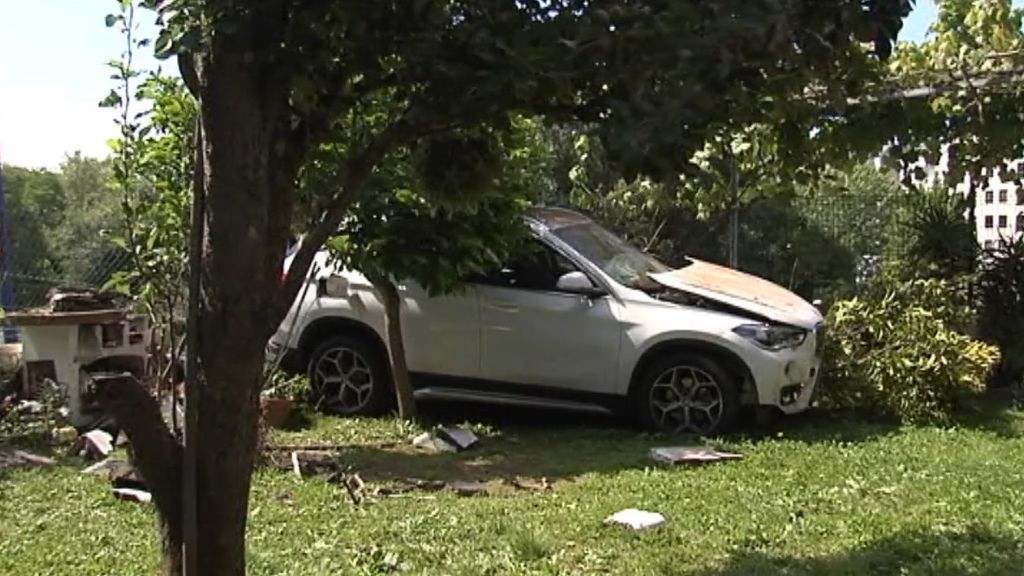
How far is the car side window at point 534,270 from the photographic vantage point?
23.7 ft

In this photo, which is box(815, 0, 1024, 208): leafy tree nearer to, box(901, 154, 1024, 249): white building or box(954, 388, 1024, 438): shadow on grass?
box(901, 154, 1024, 249): white building

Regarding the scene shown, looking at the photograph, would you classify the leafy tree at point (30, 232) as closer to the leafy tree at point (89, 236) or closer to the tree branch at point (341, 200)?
the leafy tree at point (89, 236)

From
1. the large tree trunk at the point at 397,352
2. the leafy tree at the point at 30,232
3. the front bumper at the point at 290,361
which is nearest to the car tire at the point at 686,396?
the large tree trunk at the point at 397,352

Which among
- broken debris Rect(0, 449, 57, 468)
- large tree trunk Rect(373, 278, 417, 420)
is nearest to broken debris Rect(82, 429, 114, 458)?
broken debris Rect(0, 449, 57, 468)

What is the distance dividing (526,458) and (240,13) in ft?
14.7

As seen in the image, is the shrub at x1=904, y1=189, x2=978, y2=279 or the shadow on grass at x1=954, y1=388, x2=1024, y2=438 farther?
the shrub at x1=904, y1=189, x2=978, y2=279

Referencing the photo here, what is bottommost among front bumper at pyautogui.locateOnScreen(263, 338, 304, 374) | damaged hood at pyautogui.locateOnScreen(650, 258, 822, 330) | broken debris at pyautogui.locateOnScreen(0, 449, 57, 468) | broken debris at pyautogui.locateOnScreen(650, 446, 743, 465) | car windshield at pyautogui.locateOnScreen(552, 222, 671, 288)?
broken debris at pyautogui.locateOnScreen(0, 449, 57, 468)

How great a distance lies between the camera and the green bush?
279 inches

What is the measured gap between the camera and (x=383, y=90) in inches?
102

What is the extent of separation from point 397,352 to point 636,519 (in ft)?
10.2

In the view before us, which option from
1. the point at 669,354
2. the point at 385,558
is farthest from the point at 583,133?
the point at 669,354

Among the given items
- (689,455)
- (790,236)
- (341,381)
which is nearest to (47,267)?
(341,381)

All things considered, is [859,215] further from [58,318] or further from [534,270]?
[58,318]

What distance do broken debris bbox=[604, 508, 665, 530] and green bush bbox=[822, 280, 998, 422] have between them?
3.22 m
